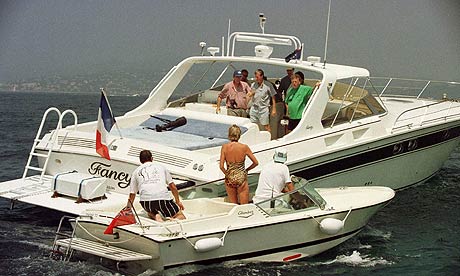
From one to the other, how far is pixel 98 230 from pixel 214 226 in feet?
4.04

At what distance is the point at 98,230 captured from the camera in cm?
801

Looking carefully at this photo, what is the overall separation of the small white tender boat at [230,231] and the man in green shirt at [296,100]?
1949mm

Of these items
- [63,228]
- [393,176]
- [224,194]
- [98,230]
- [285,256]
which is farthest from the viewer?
[393,176]

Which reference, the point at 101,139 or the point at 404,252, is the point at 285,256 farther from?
the point at 101,139

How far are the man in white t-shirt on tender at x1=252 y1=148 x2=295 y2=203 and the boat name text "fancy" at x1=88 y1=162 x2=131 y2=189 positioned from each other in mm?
1888

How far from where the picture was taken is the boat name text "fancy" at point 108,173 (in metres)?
9.75

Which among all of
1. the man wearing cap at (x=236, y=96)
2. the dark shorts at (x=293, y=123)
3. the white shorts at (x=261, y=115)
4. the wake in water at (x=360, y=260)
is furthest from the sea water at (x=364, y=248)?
the man wearing cap at (x=236, y=96)

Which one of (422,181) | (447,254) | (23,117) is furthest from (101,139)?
(23,117)

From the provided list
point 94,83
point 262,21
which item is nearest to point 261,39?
point 262,21

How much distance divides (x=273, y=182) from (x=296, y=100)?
278cm

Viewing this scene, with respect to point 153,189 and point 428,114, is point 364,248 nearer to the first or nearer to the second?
point 153,189

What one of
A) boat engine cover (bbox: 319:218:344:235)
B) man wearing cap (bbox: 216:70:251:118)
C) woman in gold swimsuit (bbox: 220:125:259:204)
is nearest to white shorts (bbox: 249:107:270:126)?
man wearing cap (bbox: 216:70:251:118)

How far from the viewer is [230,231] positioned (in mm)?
8172

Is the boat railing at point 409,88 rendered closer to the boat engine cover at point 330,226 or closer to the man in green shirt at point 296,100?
the man in green shirt at point 296,100
